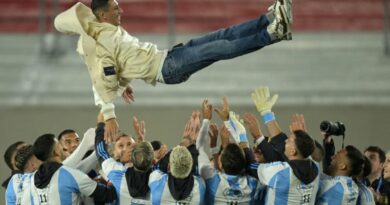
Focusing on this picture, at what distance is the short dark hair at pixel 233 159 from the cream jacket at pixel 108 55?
0.63 meters

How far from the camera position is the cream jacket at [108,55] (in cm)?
625

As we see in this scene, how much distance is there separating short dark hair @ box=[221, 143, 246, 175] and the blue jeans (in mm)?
513

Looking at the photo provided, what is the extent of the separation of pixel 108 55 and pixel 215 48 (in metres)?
0.64

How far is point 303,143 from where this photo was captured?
6227 millimetres

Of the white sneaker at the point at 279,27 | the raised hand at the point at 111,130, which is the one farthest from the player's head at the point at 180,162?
the white sneaker at the point at 279,27

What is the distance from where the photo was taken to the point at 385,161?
7047mm

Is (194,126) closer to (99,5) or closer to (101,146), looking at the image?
(101,146)

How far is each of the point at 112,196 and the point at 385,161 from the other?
6.18 ft

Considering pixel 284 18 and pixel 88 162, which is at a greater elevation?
pixel 284 18

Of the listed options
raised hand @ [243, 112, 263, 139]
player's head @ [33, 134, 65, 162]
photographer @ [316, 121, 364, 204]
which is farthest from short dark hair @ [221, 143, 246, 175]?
player's head @ [33, 134, 65, 162]

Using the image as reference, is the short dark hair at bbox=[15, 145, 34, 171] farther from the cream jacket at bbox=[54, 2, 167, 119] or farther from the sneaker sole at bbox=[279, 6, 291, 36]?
the sneaker sole at bbox=[279, 6, 291, 36]

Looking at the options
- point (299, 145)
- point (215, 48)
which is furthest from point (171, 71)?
point (299, 145)

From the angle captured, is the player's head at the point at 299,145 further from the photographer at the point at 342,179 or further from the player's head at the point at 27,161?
the player's head at the point at 27,161

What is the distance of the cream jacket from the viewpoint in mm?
6250
